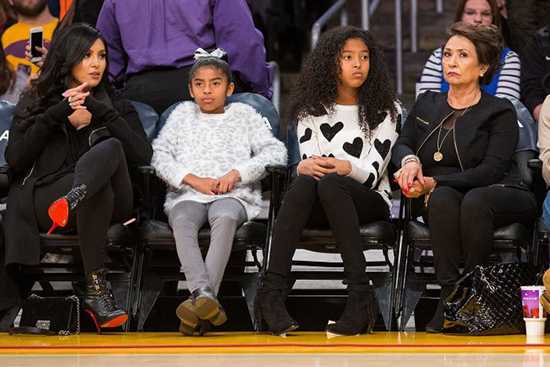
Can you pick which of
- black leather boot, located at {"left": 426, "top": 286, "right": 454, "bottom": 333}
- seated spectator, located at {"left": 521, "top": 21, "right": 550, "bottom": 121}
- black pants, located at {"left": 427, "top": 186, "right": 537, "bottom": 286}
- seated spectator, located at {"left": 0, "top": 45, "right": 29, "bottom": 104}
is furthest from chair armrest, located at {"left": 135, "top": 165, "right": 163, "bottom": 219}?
seated spectator, located at {"left": 521, "top": 21, "right": 550, "bottom": 121}

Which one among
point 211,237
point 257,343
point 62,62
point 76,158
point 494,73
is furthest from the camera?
point 494,73

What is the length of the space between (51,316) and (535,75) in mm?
2601

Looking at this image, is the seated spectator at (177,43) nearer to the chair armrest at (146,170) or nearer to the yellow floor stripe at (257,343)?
the chair armrest at (146,170)

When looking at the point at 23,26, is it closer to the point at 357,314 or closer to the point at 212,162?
the point at 212,162

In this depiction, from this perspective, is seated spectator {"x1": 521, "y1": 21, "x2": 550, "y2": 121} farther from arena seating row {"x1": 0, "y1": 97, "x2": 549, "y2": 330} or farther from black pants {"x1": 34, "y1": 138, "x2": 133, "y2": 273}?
black pants {"x1": 34, "y1": 138, "x2": 133, "y2": 273}

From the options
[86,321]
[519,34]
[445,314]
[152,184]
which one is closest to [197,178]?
[152,184]

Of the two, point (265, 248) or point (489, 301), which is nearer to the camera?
point (489, 301)

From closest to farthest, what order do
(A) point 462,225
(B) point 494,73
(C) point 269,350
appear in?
1. (C) point 269,350
2. (A) point 462,225
3. (B) point 494,73

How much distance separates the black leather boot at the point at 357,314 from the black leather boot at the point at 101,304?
82 centimetres

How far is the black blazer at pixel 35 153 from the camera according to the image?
18.0 ft

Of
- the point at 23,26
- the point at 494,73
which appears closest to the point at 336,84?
the point at 494,73

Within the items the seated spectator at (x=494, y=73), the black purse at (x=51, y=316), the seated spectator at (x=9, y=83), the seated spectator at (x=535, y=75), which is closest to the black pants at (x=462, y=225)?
the seated spectator at (x=494, y=73)

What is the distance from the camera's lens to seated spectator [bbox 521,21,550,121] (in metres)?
6.45

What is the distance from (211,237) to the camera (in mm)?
5477
